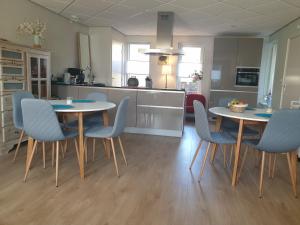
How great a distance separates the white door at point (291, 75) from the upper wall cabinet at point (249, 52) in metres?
1.15

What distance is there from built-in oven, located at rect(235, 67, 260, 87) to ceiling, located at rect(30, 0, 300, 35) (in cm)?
95

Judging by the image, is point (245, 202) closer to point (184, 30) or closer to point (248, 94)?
point (248, 94)

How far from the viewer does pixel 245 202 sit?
2.17 m

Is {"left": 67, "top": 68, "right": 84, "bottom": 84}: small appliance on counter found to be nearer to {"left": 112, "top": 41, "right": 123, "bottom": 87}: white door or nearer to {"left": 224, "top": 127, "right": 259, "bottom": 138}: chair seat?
{"left": 112, "top": 41, "right": 123, "bottom": 87}: white door

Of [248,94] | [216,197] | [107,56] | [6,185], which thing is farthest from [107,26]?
[216,197]

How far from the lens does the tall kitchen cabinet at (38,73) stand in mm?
3492

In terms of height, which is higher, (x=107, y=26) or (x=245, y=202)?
(x=107, y=26)

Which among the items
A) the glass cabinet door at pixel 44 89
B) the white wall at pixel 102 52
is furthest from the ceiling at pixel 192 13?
the glass cabinet door at pixel 44 89

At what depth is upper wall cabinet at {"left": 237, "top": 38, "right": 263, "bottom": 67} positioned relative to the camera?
5.86m

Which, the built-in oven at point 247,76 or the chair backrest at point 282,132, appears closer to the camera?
the chair backrest at point 282,132

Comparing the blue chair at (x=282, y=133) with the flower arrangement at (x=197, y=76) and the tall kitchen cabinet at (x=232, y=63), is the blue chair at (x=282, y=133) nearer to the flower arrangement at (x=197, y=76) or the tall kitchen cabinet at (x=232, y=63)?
the tall kitchen cabinet at (x=232, y=63)

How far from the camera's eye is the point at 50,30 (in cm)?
454

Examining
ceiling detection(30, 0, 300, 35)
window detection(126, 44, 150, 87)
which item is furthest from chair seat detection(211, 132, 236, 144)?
window detection(126, 44, 150, 87)

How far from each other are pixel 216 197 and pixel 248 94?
4.49 metres
